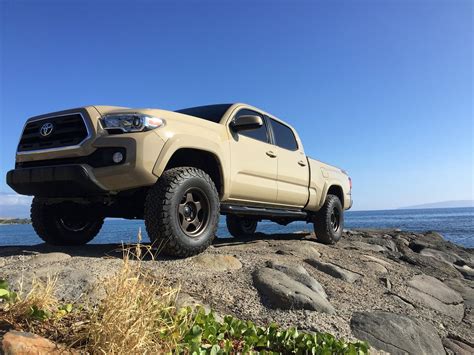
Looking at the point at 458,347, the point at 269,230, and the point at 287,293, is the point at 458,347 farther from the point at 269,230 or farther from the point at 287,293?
the point at 269,230

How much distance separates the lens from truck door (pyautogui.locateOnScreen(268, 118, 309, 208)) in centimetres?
634

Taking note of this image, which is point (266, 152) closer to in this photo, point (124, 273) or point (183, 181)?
point (183, 181)

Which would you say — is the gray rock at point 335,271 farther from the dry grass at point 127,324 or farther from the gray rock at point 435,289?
the dry grass at point 127,324

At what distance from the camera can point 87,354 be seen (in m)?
1.99

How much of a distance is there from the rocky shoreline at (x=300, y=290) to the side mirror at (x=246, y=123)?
155cm

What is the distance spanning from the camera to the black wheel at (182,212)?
408 centimetres

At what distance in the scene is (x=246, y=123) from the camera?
5.15 meters

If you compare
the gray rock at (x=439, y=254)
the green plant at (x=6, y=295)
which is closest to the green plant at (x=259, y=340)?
the green plant at (x=6, y=295)

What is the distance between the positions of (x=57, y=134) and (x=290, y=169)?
3.46 metres

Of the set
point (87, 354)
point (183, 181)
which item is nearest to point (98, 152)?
point (183, 181)

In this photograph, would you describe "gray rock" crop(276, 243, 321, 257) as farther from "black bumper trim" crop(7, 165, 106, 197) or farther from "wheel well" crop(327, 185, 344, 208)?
"black bumper trim" crop(7, 165, 106, 197)

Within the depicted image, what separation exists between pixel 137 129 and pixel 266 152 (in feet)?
7.45

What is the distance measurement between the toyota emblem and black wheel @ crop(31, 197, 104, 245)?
101 centimetres

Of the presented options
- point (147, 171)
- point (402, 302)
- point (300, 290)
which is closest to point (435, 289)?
point (402, 302)
